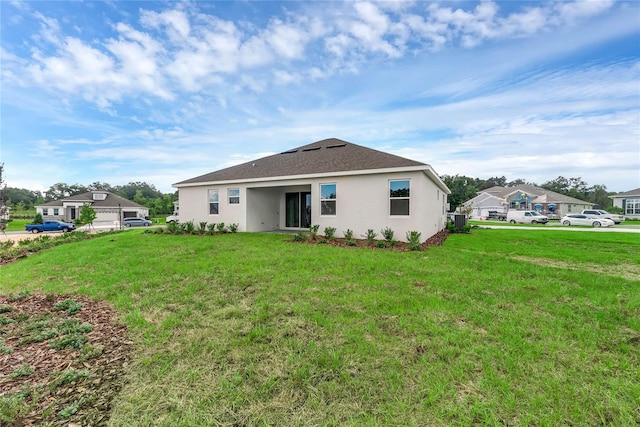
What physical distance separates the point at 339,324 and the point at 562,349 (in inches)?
101

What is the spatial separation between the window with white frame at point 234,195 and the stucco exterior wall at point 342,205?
17 centimetres

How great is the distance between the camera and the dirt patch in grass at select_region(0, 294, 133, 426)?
2.18 meters

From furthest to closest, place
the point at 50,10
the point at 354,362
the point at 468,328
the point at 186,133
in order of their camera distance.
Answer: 1. the point at 186,133
2. the point at 50,10
3. the point at 468,328
4. the point at 354,362

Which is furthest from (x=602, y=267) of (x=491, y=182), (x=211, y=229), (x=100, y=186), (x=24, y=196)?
(x=100, y=186)

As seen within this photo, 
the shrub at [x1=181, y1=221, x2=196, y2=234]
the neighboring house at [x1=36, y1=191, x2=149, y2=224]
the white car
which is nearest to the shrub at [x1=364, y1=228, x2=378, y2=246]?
the shrub at [x1=181, y1=221, x2=196, y2=234]

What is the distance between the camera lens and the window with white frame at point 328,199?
1161 centimetres

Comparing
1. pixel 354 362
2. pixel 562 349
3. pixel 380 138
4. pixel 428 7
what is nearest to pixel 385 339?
pixel 354 362

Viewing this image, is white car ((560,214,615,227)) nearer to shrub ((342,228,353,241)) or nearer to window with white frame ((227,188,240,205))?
shrub ((342,228,353,241))

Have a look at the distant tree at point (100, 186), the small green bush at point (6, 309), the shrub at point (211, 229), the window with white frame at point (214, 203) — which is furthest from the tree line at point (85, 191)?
the small green bush at point (6, 309)

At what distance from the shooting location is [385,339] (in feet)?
10.5

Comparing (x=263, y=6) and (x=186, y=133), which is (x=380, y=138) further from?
(x=186, y=133)

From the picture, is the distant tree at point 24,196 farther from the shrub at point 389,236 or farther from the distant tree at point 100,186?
the shrub at point 389,236

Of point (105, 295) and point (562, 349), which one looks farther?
point (105, 295)

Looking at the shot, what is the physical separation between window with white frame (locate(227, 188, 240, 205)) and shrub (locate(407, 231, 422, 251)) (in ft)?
29.0
